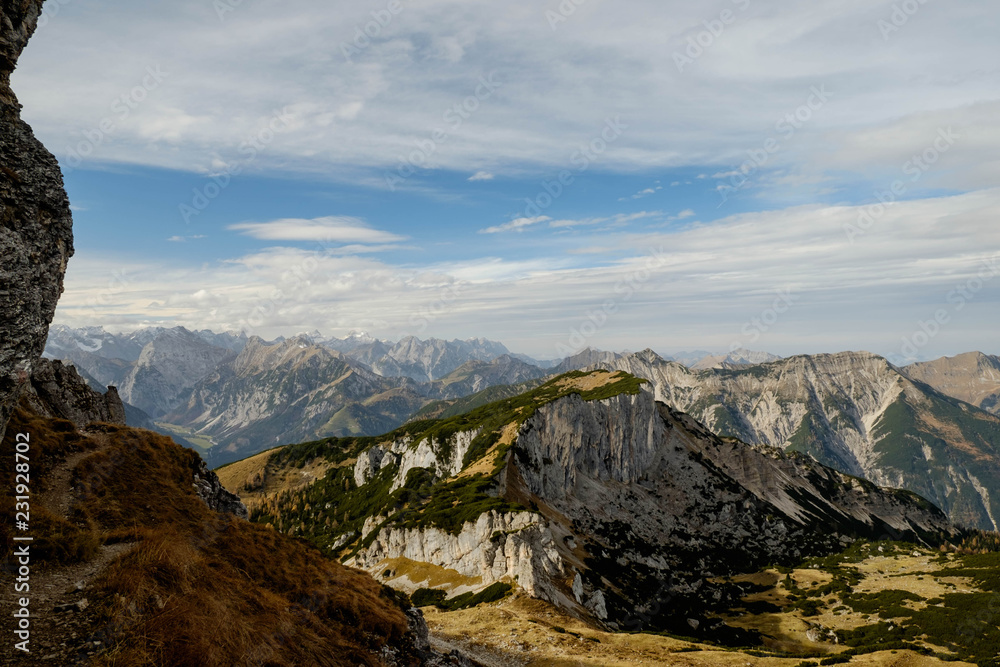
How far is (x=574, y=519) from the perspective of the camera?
406 feet

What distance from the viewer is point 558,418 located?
495 feet

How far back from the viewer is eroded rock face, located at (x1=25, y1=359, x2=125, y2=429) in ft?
144

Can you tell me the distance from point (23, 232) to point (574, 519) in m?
122

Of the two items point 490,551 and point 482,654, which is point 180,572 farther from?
point 490,551

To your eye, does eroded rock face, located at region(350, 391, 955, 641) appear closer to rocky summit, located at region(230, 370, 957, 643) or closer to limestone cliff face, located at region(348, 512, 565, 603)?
limestone cliff face, located at region(348, 512, 565, 603)

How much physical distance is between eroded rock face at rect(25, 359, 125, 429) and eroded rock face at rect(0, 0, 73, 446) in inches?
922

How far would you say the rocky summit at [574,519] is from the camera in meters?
82.8

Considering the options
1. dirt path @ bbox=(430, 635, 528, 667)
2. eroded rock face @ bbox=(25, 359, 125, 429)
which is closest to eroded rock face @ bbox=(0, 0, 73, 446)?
eroded rock face @ bbox=(25, 359, 125, 429)

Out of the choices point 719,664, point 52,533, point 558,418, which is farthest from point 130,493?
point 558,418

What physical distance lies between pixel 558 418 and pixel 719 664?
10308cm

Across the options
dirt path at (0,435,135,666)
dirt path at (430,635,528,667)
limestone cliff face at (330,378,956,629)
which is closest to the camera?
dirt path at (0,435,135,666)

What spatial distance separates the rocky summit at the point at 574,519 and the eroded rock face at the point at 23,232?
6576 cm

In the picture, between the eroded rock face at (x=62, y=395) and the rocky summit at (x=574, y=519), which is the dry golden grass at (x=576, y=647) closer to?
the rocky summit at (x=574, y=519)

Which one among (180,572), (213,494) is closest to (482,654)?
(213,494)
